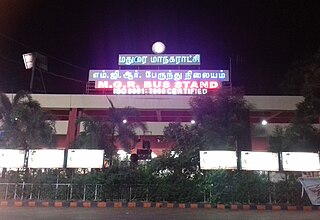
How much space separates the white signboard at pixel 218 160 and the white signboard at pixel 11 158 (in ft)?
24.8

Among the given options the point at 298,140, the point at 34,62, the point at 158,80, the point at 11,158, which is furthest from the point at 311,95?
the point at 34,62

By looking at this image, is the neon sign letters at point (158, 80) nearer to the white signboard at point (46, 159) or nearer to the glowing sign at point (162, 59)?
the glowing sign at point (162, 59)

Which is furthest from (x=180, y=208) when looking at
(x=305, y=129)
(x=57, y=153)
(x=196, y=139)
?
(x=305, y=129)

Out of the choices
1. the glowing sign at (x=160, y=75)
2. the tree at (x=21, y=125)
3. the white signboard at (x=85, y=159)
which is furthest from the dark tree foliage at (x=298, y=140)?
the tree at (x=21, y=125)

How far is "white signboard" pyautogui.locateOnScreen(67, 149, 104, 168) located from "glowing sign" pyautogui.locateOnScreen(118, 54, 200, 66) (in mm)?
12284

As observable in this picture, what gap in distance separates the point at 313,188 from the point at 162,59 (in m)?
15.3

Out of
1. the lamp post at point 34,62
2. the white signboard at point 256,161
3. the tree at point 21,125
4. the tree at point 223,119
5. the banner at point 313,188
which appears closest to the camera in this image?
the banner at point 313,188

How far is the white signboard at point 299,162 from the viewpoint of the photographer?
52.7 ft

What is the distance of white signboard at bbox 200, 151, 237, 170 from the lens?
15961 mm

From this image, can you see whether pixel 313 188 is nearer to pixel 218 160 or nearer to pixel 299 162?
pixel 299 162

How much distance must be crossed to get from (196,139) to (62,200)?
6.27 meters

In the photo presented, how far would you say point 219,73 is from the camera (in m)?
27.2

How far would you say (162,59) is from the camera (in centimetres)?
2772

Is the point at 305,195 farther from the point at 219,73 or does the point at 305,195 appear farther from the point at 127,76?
the point at 127,76
